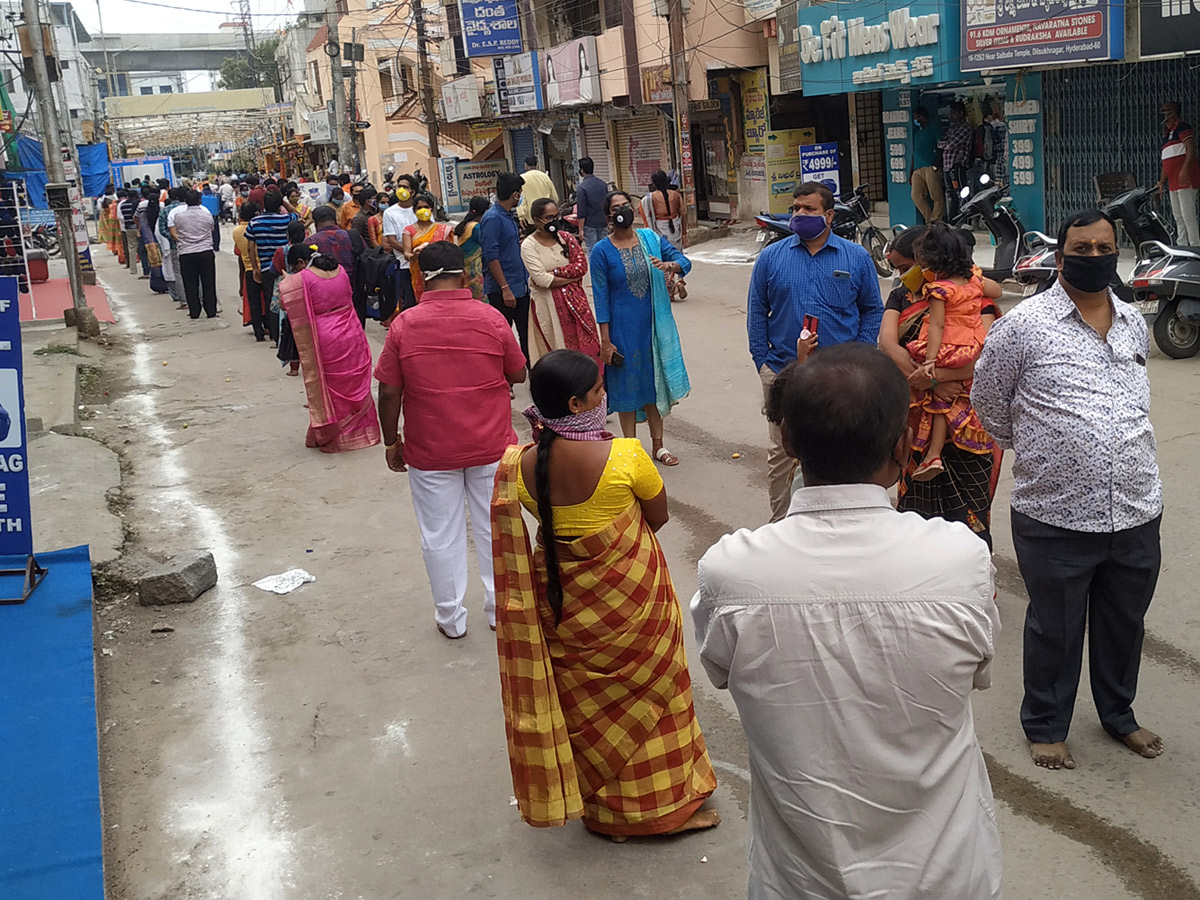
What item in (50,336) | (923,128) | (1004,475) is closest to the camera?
(1004,475)

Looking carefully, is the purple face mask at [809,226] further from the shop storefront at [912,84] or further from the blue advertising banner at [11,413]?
the shop storefront at [912,84]

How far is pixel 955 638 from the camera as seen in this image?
1784 mm

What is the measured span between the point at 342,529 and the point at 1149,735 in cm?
455

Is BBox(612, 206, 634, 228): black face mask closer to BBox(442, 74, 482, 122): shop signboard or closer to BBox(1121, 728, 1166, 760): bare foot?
BBox(1121, 728, 1166, 760): bare foot

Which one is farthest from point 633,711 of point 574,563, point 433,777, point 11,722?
point 11,722

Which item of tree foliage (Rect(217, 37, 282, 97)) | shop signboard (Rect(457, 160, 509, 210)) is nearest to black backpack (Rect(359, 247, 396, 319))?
shop signboard (Rect(457, 160, 509, 210))

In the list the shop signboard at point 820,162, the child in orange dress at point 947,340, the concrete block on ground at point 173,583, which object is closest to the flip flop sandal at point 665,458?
the concrete block on ground at point 173,583

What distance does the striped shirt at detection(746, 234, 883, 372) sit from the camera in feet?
17.4

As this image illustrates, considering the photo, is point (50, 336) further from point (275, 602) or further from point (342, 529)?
point (275, 602)

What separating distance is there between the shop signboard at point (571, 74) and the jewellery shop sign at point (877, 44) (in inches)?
266

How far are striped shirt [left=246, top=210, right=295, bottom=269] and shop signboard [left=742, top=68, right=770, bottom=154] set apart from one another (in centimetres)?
976

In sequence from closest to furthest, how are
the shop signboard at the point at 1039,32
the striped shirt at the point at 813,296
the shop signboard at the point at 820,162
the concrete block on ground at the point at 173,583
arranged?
the striped shirt at the point at 813,296, the concrete block on ground at the point at 173,583, the shop signboard at the point at 1039,32, the shop signboard at the point at 820,162

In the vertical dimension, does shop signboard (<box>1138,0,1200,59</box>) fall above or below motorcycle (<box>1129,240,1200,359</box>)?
above

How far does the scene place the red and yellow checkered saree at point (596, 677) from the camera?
10.8 ft
